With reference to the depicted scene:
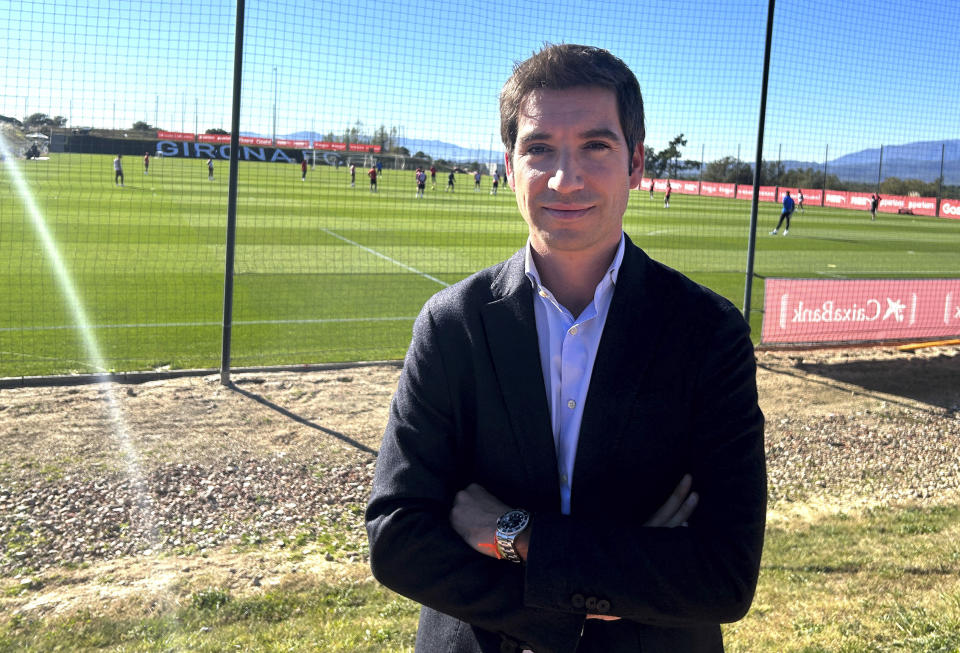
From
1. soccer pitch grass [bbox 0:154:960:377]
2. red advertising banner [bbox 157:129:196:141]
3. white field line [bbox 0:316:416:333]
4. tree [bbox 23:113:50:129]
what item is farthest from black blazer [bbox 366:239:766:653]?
white field line [bbox 0:316:416:333]

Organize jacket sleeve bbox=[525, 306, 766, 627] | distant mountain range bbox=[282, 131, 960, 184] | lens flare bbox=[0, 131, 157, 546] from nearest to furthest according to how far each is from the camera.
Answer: jacket sleeve bbox=[525, 306, 766, 627] → lens flare bbox=[0, 131, 157, 546] → distant mountain range bbox=[282, 131, 960, 184]

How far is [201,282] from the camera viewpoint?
14461 millimetres

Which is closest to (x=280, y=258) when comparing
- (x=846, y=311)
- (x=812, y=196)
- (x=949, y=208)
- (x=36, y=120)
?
(x=36, y=120)

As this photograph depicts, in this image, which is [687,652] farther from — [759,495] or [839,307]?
[839,307]

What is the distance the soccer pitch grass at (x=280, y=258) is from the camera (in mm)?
9867

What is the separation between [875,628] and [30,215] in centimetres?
2759

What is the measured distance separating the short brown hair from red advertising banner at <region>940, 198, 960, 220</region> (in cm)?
3007

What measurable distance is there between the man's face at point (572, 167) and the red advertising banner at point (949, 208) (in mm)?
30148

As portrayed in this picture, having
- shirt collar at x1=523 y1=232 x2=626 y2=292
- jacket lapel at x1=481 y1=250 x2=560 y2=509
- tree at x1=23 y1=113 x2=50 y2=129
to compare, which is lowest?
jacket lapel at x1=481 y1=250 x2=560 y2=509

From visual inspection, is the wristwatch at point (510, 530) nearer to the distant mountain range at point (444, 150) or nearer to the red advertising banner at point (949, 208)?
the distant mountain range at point (444, 150)

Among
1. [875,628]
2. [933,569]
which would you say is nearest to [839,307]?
[933,569]

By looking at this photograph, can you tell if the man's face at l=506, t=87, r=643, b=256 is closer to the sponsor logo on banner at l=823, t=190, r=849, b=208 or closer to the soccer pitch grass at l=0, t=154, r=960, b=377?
the soccer pitch grass at l=0, t=154, r=960, b=377

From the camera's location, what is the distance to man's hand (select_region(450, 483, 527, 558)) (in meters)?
1.88

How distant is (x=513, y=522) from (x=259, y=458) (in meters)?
4.45
